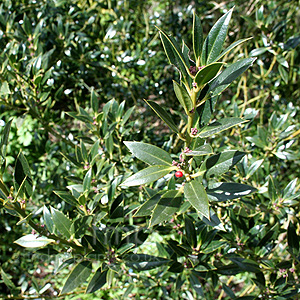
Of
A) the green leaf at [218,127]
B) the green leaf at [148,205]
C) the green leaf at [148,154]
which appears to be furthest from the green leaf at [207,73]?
the green leaf at [148,205]

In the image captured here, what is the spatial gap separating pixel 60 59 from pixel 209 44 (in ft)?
4.49

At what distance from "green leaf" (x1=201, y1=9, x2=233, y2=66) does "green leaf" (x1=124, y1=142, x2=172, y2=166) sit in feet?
0.91

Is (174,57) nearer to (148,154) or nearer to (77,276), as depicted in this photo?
(148,154)

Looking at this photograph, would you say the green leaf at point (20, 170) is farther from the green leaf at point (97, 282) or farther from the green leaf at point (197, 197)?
the green leaf at point (197, 197)

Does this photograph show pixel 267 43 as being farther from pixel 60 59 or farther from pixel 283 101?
pixel 60 59

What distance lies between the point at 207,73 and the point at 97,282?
→ 795mm

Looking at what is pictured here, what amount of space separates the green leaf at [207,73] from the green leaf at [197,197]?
26 centimetres

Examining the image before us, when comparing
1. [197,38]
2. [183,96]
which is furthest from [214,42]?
[183,96]

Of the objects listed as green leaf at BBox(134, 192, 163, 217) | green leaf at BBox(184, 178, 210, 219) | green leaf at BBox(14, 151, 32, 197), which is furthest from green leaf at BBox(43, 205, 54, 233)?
green leaf at BBox(184, 178, 210, 219)

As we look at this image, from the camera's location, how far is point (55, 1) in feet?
6.18

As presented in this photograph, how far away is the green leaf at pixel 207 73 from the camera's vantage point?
60 cm

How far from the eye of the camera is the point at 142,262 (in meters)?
1.09

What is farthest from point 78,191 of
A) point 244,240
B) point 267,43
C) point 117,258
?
point 267,43

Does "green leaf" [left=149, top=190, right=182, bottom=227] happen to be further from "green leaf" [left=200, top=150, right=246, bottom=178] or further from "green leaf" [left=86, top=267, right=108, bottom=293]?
"green leaf" [left=86, top=267, right=108, bottom=293]
